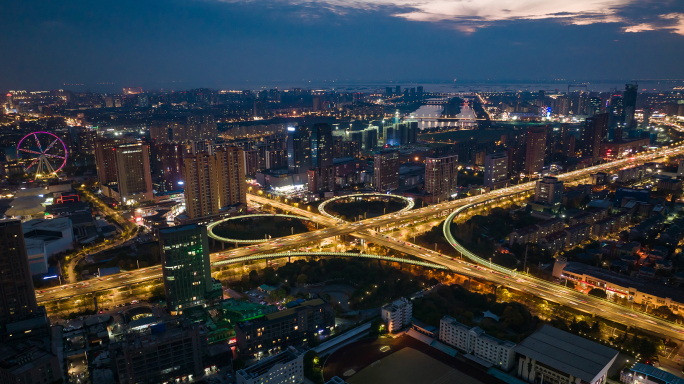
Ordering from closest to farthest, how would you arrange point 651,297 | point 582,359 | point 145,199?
1. point 582,359
2. point 651,297
3. point 145,199

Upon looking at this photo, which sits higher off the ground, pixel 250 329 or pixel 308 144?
pixel 308 144

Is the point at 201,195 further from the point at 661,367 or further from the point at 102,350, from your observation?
the point at 661,367

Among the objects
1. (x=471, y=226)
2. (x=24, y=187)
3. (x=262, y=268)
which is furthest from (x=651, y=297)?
(x=24, y=187)

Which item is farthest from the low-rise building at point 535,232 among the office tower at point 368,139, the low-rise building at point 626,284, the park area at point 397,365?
the office tower at point 368,139


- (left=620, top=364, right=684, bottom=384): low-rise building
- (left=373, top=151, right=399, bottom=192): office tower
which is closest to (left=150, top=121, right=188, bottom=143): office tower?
(left=373, top=151, right=399, bottom=192): office tower

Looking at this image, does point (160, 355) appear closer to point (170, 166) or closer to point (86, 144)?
point (170, 166)
